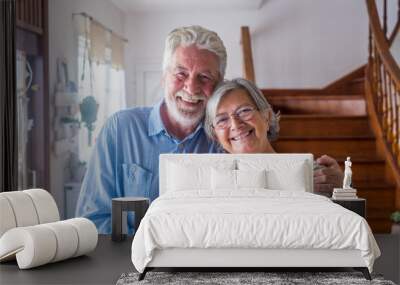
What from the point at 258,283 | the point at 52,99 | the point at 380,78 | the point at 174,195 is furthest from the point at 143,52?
the point at 258,283

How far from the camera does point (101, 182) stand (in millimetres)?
6129

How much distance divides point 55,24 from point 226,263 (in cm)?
299

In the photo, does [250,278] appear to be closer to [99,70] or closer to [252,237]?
[252,237]

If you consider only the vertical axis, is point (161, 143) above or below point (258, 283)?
above

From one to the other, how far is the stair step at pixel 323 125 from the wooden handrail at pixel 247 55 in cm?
69

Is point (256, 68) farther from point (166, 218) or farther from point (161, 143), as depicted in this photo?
point (166, 218)

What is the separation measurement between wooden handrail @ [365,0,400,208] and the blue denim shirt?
162 cm

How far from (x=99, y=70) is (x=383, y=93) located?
106 inches

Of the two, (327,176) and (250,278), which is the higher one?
(327,176)

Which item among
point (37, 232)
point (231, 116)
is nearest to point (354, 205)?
point (231, 116)

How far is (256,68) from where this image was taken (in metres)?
6.24

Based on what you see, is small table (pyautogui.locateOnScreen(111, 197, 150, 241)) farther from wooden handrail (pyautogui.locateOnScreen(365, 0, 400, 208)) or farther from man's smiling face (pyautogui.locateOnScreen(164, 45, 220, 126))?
wooden handrail (pyautogui.locateOnScreen(365, 0, 400, 208))

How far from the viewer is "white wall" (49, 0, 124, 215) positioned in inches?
244

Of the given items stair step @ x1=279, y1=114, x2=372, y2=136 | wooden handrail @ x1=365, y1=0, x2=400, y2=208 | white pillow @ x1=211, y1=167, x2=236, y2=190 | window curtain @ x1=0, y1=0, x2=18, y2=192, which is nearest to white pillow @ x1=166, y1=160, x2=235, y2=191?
white pillow @ x1=211, y1=167, x2=236, y2=190
